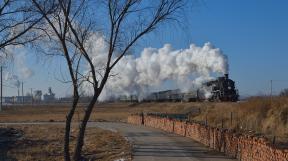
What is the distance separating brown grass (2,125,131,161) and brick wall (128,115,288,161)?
138 inches

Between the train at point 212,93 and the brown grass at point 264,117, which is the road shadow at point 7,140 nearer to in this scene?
the brown grass at point 264,117

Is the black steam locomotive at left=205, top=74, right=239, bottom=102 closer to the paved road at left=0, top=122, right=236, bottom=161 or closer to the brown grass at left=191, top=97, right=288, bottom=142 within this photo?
the brown grass at left=191, top=97, right=288, bottom=142

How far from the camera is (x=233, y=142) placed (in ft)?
68.0

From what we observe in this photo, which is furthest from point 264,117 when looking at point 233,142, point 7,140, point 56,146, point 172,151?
point 7,140

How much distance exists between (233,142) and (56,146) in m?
22.6

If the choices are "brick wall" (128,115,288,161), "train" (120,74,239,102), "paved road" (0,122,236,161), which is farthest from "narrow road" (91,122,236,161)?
A: "train" (120,74,239,102)

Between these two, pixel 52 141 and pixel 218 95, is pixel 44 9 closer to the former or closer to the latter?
pixel 52 141

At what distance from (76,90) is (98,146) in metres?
10.1

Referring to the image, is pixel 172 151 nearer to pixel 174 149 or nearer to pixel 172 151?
pixel 172 151

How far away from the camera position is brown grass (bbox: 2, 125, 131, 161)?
30419 mm

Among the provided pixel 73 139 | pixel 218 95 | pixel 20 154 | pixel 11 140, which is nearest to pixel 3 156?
pixel 20 154

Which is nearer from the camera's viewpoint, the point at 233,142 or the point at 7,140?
the point at 233,142

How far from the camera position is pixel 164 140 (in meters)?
31.7

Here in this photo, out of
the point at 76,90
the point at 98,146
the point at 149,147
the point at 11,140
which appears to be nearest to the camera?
the point at 76,90
